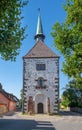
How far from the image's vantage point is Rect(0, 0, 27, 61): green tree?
46.8 feet

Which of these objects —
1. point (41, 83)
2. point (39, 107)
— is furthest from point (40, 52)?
point (39, 107)

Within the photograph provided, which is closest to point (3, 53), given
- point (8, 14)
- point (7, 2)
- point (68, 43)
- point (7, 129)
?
point (8, 14)

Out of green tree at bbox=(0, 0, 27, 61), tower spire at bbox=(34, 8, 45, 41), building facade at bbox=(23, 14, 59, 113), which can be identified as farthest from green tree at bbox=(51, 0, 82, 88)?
tower spire at bbox=(34, 8, 45, 41)

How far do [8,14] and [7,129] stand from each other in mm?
10004

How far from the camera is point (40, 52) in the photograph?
170 ft

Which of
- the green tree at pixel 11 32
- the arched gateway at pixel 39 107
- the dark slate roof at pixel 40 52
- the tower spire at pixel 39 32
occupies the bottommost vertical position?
the arched gateway at pixel 39 107

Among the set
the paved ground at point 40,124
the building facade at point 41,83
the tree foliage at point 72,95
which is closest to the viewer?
the paved ground at point 40,124

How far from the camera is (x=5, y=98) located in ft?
194

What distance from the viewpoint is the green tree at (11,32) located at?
1427 cm

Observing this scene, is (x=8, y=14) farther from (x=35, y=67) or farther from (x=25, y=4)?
(x=35, y=67)

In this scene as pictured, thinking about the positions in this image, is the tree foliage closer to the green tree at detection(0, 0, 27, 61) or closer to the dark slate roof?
the dark slate roof

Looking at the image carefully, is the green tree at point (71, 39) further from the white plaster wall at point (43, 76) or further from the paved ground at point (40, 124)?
the white plaster wall at point (43, 76)

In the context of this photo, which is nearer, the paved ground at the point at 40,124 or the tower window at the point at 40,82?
the paved ground at the point at 40,124

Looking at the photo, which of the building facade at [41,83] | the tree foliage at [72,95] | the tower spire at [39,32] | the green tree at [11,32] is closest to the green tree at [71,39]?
the green tree at [11,32]
